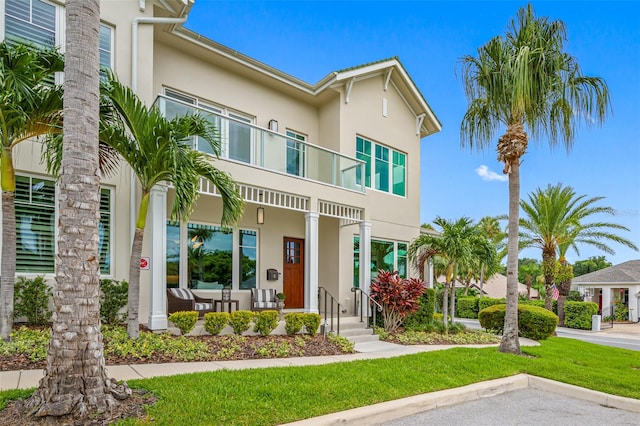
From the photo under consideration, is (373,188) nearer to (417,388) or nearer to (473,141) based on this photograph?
(473,141)

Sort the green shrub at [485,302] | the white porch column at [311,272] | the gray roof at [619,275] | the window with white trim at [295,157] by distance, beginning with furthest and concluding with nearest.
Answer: the gray roof at [619,275], the green shrub at [485,302], the window with white trim at [295,157], the white porch column at [311,272]

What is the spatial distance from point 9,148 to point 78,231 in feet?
12.3

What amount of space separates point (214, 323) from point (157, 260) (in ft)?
5.84

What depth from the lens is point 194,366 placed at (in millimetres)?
6906

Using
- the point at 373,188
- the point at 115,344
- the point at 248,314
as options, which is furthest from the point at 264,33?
the point at 115,344

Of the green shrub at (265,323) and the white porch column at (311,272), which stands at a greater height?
the white porch column at (311,272)

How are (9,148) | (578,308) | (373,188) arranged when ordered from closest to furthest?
(9,148) < (373,188) < (578,308)

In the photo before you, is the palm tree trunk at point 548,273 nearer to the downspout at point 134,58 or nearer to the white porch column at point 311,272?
the white porch column at point 311,272

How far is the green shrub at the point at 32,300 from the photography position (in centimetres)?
779

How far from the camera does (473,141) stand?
11.2m

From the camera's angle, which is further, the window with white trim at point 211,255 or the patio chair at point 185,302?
the window with white trim at point 211,255

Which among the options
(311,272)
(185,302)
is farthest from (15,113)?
(311,272)

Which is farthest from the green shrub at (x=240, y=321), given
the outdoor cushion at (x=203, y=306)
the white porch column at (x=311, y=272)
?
the white porch column at (x=311, y=272)

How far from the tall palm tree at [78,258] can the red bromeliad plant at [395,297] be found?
29.2 feet
